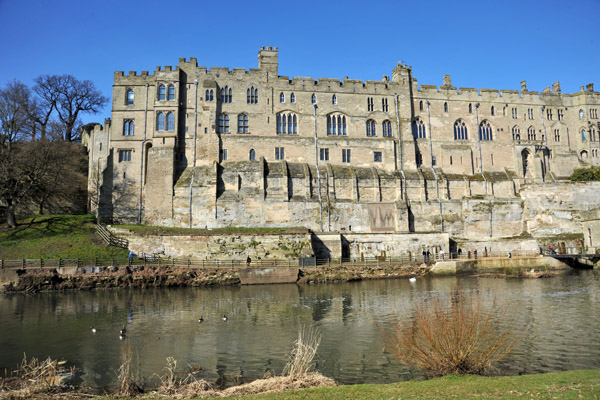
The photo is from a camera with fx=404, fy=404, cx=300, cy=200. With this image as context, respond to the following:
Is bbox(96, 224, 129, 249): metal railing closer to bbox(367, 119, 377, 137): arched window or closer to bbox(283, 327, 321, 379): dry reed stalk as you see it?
bbox(283, 327, 321, 379): dry reed stalk

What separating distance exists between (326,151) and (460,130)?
18.7 metres

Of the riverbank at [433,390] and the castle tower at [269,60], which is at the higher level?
the castle tower at [269,60]

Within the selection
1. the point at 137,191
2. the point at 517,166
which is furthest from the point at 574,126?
the point at 137,191

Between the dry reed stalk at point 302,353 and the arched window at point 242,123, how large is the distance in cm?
3284

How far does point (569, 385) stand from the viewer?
28.6 ft

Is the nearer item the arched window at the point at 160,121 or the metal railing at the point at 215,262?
the metal railing at the point at 215,262

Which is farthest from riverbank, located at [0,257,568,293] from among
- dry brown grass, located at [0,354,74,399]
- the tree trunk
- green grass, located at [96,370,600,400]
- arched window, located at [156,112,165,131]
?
green grass, located at [96,370,600,400]

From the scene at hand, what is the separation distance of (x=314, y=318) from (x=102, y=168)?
34478mm

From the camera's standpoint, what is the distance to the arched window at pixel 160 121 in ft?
145

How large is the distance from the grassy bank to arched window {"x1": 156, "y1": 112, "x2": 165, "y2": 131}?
39.8 metres

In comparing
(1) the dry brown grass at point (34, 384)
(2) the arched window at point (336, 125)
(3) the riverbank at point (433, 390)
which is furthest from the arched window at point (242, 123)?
(3) the riverbank at point (433, 390)

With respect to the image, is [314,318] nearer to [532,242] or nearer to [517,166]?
[532,242]

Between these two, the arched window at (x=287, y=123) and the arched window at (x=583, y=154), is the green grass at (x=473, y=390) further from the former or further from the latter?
the arched window at (x=583, y=154)

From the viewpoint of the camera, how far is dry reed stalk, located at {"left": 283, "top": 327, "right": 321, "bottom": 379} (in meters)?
10.9
